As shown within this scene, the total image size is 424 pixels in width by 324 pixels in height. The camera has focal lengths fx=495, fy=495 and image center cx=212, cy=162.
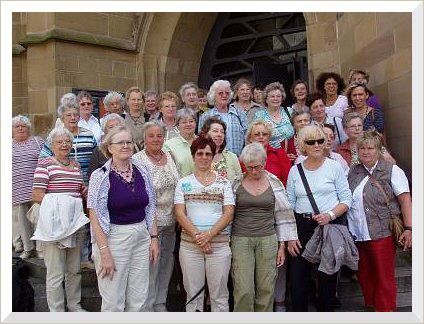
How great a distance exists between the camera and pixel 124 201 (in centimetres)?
359

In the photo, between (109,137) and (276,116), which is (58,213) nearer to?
(109,137)

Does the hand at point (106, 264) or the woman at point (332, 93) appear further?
the woman at point (332, 93)

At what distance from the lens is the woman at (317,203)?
3.96 m

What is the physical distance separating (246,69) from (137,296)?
Result: 6963 millimetres

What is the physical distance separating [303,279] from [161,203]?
1300 mm

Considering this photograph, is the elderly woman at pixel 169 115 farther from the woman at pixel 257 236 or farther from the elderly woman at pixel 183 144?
the woman at pixel 257 236

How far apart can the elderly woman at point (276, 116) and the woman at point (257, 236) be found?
39.1 inches

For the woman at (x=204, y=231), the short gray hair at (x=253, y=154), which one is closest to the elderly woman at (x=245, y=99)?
the short gray hair at (x=253, y=154)

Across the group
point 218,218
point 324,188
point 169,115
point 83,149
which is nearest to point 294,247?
point 324,188

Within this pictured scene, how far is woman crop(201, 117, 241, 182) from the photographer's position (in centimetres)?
416

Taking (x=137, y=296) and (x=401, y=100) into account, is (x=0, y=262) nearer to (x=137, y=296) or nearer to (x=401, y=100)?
(x=137, y=296)

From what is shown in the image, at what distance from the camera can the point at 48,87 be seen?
29.1 ft

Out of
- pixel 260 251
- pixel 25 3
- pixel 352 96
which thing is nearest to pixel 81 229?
pixel 260 251

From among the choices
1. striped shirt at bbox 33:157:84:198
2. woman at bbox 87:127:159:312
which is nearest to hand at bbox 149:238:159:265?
woman at bbox 87:127:159:312
